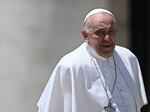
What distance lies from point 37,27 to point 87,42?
4.28 meters

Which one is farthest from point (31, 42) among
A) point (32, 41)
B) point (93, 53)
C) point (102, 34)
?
point (102, 34)

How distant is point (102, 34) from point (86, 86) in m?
0.41

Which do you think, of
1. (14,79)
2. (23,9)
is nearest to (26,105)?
(14,79)

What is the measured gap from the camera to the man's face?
7.17m

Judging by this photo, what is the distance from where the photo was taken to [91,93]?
721 centimetres

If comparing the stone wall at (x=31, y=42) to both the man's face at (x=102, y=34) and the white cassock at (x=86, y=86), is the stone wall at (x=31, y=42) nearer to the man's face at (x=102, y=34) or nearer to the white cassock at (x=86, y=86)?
the white cassock at (x=86, y=86)

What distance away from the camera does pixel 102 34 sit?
717 cm

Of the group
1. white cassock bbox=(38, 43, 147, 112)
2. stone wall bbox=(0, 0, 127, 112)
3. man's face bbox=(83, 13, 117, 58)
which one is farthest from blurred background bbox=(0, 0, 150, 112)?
man's face bbox=(83, 13, 117, 58)

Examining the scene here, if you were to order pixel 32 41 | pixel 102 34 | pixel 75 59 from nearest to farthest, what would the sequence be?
pixel 102 34, pixel 75 59, pixel 32 41

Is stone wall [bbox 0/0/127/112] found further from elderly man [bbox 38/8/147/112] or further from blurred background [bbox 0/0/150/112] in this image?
elderly man [bbox 38/8/147/112]

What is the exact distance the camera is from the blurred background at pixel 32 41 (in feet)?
37.8

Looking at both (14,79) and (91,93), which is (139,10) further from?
(91,93)

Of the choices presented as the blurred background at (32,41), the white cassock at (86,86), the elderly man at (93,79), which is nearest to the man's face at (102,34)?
the elderly man at (93,79)

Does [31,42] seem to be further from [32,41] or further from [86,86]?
[86,86]
